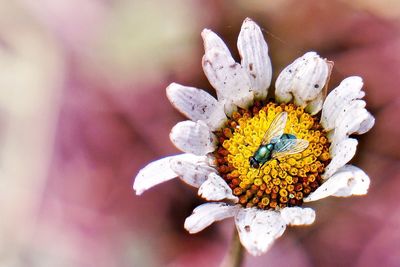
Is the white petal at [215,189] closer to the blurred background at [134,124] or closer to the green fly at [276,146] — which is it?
the green fly at [276,146]

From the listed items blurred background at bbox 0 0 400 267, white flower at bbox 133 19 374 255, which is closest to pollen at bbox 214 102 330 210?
white flower at bbox 133 19 374 255

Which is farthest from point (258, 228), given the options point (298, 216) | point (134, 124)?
point (134, 124)

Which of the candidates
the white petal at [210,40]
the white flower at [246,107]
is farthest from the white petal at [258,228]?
the white petal at [210,40]

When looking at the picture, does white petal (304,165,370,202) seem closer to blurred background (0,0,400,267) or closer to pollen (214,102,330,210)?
pollen (214,102,330,210)

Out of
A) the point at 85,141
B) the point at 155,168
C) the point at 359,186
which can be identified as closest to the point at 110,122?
the point at 85,141

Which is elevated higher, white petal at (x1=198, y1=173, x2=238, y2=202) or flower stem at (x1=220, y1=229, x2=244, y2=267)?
white petal at (x1=198, y1=173, x2=238, y2=202)

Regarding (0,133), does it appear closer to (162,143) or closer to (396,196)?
(162,143)
